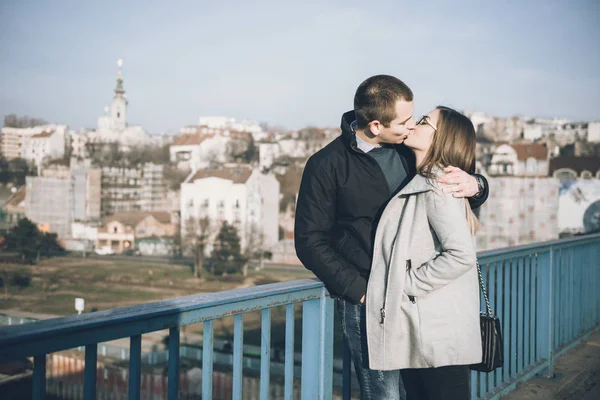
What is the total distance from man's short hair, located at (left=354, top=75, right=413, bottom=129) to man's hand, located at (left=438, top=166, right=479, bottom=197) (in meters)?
0.25

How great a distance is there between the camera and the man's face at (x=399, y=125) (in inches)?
83.8

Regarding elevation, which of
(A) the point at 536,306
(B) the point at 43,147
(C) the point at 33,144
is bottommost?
(A) the point at 536,306

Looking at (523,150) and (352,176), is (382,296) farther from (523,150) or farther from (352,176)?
(523,150)

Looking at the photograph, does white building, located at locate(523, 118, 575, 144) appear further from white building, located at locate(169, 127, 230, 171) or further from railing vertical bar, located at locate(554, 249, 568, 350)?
railing vertical bar, located at locate(554, 249, 568, 350)

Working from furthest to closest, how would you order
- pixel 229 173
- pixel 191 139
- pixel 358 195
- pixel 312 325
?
pixel 191 139 → pixel 229 173 → pixel 312 325 → pixel 358 195

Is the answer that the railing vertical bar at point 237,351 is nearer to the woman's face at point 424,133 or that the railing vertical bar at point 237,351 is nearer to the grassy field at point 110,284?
the woman's face at point 424,133

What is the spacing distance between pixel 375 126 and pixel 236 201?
229 feet

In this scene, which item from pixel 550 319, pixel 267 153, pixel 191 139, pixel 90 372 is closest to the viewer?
pixel 90 372

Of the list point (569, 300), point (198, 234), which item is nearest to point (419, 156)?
point (569, 300)

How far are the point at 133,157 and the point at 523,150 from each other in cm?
5320

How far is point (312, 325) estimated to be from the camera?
267 cm

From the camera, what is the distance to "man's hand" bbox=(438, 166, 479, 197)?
2.11 meters

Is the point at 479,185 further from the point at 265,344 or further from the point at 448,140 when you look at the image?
the point at 265,344

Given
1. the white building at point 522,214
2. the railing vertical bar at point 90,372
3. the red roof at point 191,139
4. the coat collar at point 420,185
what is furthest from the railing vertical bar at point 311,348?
the red roof at point 191,139
